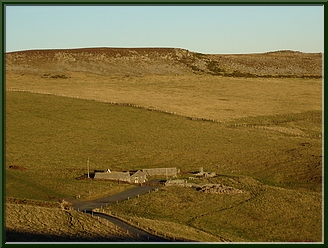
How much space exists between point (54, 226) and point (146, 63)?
10492 centimetres

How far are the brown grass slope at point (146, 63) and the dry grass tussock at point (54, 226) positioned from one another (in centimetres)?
8326

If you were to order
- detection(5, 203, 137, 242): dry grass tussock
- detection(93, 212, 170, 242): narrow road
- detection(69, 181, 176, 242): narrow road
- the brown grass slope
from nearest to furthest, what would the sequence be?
1. detection(5, 203, 137, 242): dry grass tussock
2. detection(93, 212, 170, 242): narrow road
3. detection(69, 181, 176, 242): narrow road
4. the brown grass slope

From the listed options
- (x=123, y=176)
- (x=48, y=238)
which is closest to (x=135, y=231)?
(x=48, y=238)

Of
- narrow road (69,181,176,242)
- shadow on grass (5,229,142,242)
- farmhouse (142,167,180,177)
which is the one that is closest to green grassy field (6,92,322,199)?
narrow road (69,181,176,242)

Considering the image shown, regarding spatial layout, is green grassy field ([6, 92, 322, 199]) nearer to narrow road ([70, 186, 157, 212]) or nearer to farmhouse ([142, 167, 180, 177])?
narrow road ([70, 186, 157, 212])

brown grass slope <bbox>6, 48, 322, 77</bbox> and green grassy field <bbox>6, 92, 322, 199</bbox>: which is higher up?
brown grass slope <bbox>6, 48, 322, 77</bbox>

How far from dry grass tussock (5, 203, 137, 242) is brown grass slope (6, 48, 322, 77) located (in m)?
83.3

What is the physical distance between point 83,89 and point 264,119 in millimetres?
33566

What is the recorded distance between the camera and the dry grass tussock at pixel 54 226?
28.3 metres

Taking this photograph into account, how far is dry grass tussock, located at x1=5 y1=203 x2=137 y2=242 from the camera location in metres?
A: 28.3

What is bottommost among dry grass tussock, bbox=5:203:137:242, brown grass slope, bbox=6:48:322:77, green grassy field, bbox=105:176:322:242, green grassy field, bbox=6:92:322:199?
green grassy field, bbox=105:176:322:242

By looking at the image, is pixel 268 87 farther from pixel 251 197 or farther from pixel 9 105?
pixel 251 197

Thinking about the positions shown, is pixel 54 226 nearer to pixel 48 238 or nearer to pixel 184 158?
pixel 48 238

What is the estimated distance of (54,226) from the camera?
31.2 meters
